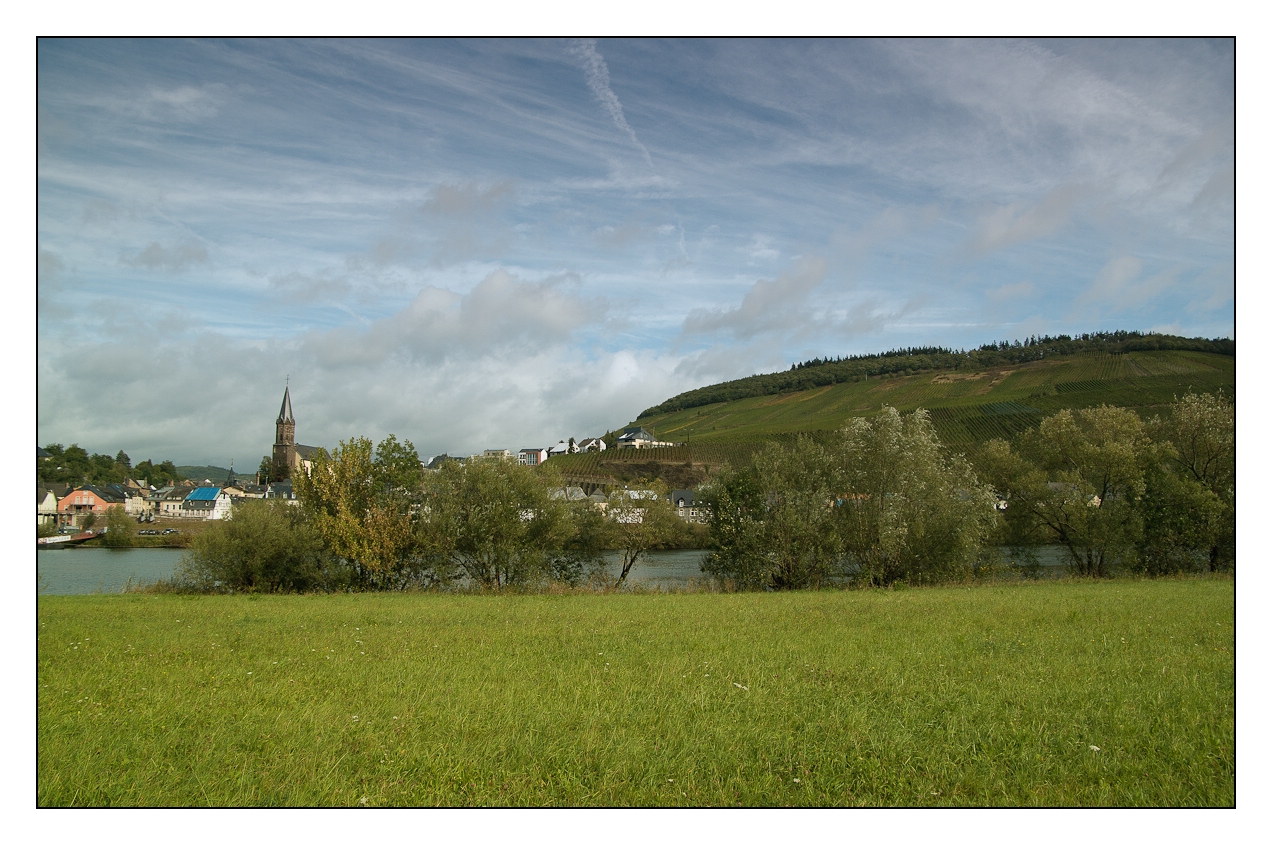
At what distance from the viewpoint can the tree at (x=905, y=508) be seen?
3070cm

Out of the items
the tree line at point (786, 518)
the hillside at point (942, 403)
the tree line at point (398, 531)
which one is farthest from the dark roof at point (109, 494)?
the hillside at point (942, 403)

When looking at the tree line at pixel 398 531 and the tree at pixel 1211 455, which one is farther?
the tree at pixel 1211 455

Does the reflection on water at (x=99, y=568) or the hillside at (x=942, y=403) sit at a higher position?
the hillside at (x=942, y=403)

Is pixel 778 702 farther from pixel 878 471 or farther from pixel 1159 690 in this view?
pixel 878 471

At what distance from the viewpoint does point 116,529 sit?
61875 mm

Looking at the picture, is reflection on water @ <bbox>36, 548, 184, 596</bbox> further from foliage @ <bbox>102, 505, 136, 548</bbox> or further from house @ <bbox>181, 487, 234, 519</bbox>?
house @ <bbox>181, 487, 234, 519</bbox>

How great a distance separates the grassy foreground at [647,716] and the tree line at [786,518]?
17.1 meters

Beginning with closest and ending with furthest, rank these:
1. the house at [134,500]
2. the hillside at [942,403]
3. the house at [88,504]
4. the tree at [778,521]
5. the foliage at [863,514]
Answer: the foliage at [863,514] < the tree at [778,521] < the house at [88,504] < the house at [134,500] < the hillside at [942,403]

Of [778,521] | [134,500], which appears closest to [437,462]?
[778,521]

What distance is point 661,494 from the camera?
43.9 meters

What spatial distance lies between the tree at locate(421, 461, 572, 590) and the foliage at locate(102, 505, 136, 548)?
156ft

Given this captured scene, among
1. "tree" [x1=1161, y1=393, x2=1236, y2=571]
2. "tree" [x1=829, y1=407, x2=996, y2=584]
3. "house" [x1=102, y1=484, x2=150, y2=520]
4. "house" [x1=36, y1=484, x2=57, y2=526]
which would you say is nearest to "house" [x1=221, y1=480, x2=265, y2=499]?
"house" [x1=102, y1=484, x2=150, y2=520]

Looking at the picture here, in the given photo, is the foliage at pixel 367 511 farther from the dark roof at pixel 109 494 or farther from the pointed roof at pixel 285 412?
the pointed roof at pixel 285 412

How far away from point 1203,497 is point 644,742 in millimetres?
35342
